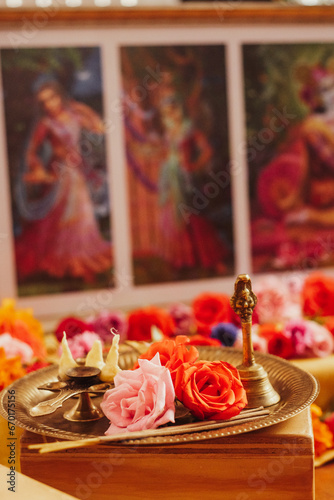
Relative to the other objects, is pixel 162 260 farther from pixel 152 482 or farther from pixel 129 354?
pixel 152 482

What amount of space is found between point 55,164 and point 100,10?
0.54 meters

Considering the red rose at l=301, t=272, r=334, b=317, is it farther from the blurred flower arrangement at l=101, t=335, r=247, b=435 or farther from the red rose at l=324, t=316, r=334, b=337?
the blurred flower arrangement at l=101, t=335, r=247, b=435

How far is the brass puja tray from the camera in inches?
30.7

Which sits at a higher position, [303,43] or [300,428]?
[303,43]

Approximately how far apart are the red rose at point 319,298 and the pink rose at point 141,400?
920mm

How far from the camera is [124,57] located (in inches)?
83.0

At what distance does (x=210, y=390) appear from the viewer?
811 mm

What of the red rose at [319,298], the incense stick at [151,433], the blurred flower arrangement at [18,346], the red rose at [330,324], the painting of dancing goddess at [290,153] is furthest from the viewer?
the painting of dancing goddess at [290,153]

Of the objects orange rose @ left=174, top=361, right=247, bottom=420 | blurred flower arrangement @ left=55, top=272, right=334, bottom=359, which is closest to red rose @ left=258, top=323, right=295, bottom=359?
blurred flower arrangement @ left=55, top=272, right=334, bottom=359

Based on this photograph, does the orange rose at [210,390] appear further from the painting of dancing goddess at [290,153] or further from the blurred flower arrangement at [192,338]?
the painting of dancing goddess at [290,153]

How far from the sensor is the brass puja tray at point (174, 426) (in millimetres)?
781

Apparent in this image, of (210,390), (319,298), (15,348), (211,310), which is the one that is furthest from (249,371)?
(319,298)

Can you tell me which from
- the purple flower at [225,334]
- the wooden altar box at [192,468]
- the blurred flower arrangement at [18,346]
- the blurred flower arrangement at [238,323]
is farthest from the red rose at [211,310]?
the wooden altar box at [192,468]

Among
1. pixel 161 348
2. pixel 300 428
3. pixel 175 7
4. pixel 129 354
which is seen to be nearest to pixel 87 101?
pixel 175 7
